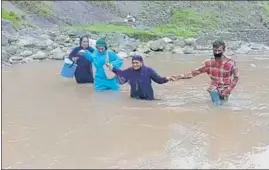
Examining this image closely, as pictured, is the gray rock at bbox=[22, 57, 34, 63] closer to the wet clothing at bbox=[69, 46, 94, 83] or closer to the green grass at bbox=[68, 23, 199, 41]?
the wet clothing at bbox=[69, 46, 94, 83]

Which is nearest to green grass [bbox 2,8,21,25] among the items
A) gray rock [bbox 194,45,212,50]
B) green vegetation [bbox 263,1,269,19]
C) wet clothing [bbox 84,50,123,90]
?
gray rock [bbox 194,45,212,50]

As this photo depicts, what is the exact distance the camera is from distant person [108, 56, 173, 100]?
8.98m

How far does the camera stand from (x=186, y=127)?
7.56m

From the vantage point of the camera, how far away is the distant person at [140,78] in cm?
898

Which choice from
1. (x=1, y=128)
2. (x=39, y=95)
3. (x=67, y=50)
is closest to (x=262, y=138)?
(x=1, y=128)

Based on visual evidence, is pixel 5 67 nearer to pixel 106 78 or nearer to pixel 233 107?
pixel 106 78

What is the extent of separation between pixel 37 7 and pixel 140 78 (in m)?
16.2

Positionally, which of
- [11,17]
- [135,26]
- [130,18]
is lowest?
[135,26]

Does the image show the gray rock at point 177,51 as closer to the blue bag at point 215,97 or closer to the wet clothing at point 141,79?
the wet clothing at point 141,79

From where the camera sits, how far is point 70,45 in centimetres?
1767

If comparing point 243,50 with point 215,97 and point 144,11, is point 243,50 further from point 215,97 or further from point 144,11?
point 215,97

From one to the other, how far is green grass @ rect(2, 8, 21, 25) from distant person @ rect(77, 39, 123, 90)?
35.2 ft

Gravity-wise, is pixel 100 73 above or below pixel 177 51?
above

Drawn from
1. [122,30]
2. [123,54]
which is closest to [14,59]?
[123,54]
